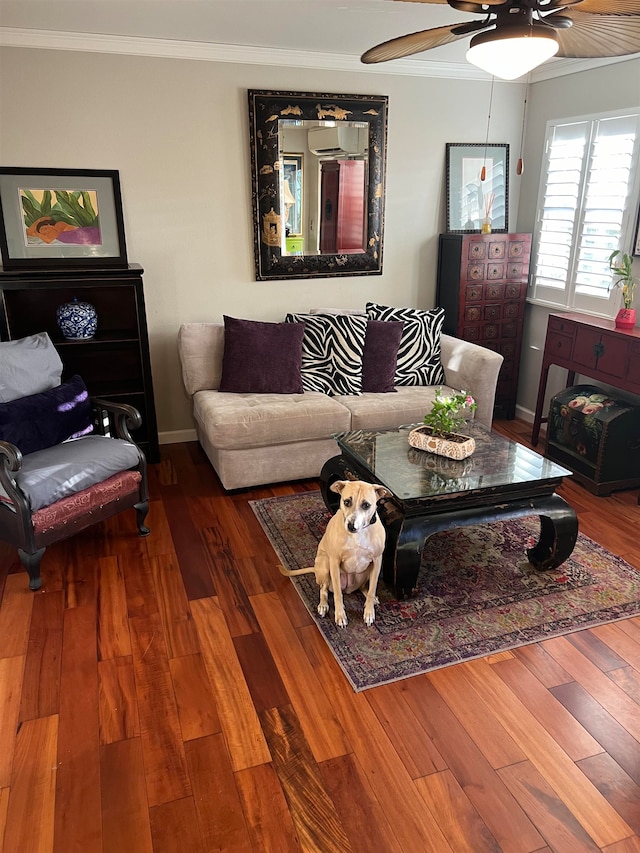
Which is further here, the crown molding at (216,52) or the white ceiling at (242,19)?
the crown molding at (216,52)

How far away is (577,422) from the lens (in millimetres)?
3791

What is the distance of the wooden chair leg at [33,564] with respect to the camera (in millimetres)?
2654

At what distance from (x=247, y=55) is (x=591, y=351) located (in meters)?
2.83

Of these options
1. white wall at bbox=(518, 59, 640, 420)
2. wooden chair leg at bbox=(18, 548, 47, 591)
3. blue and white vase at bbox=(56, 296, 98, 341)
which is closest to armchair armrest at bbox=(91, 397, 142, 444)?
blue and white vase at bbox=(56, 296, 98, 341)

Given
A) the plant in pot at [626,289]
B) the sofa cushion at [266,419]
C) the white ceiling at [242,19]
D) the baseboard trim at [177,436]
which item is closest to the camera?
the white ceiling at [242,19]

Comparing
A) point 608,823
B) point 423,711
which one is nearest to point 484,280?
point 423,711

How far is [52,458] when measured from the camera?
9.29 feet

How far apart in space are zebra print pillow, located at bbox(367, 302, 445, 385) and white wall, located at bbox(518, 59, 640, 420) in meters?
0.94

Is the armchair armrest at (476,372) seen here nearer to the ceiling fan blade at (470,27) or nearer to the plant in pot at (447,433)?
the plant in pot at (447,433)

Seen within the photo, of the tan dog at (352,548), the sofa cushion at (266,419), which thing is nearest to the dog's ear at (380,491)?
the tan dog at (352,548)

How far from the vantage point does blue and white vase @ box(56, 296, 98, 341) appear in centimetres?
365

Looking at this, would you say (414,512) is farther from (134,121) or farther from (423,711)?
(134,121)

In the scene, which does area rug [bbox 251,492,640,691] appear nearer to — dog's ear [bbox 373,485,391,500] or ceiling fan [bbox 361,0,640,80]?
dog's ear [bbox 373,485,391,500]

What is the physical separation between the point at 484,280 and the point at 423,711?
3263mm
